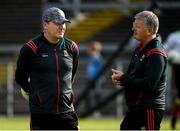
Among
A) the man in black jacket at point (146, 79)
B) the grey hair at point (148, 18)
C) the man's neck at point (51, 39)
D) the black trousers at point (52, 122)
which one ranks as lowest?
the black trousers at point (52, 122)

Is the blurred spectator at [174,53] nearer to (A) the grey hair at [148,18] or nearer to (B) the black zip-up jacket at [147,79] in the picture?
(B) the black zip-up jacket at [147,79]

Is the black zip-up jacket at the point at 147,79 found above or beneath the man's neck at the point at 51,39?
beneath

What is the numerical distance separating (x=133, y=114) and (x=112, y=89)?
47.6 feet

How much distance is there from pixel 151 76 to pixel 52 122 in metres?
1.26

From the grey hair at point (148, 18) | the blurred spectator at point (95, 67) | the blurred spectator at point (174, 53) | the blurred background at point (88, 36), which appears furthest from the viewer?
the blurred background at point (88, 36)

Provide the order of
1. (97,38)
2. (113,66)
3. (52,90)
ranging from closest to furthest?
1. (52,90)
2. (113,66)
3. (97,38)

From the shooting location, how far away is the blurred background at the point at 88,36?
2208 centimetres

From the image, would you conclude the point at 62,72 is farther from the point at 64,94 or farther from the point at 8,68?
the point at 8,68

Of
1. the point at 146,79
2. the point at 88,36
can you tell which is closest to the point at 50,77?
the point at 146,79

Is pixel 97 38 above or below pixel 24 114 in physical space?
above

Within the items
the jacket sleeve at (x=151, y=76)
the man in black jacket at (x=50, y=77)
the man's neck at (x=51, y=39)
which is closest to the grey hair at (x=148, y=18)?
the jacket sleeve at (x=151, y=76)

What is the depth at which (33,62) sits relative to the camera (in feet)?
29.0

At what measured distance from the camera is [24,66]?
29.3ft

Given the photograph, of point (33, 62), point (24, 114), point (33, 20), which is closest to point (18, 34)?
point (33, 20)
